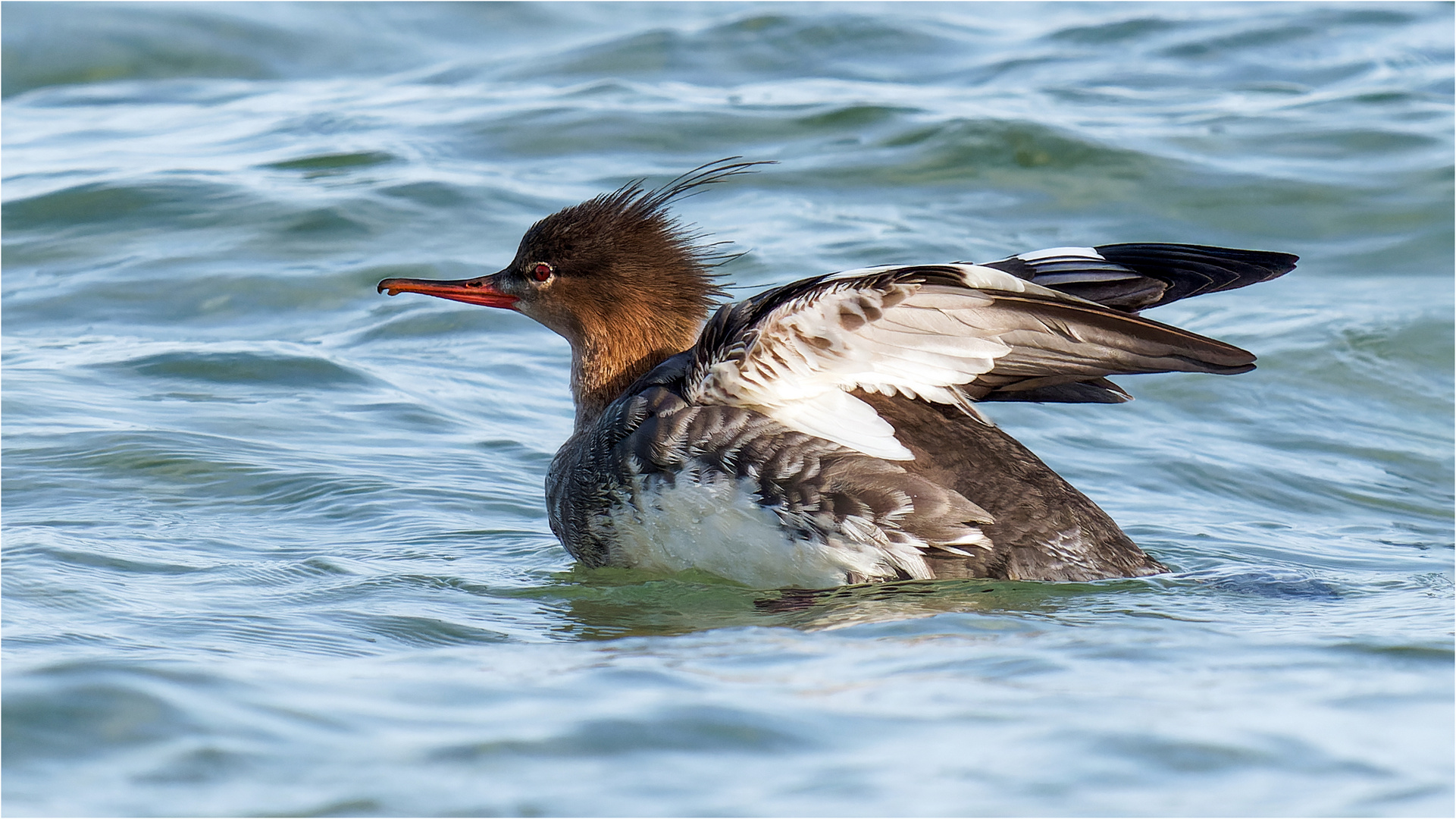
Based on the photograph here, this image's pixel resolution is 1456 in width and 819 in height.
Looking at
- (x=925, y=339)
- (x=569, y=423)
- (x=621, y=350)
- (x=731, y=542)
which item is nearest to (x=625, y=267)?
(x=621, y=350)

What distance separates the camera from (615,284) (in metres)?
6.03

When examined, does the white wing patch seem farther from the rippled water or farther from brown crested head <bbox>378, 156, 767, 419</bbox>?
brown crested head <bbox>378, 156, 767, 419</bbox>

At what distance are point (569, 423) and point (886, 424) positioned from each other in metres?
3.12

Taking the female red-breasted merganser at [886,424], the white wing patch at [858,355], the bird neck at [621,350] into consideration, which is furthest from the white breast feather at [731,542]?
the bird neck at [621,350]

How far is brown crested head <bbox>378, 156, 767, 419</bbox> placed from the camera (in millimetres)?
6023

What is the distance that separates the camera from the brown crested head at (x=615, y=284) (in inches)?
237

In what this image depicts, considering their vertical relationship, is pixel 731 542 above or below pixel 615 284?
below

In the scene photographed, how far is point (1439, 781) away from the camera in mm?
3234

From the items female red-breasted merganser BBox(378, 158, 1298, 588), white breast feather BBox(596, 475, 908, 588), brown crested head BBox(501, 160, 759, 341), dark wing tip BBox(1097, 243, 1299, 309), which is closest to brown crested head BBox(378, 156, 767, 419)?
brown crested head BBox(501, 160, 759, 341)

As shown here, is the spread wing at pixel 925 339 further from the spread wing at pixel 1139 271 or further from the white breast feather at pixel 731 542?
the spread wing at pixel 1139 271

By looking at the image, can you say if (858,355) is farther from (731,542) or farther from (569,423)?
(569,423)

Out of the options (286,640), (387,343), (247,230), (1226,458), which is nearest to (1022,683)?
(286,640)

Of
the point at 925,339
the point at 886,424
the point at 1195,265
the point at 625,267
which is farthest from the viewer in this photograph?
the point at 625,267

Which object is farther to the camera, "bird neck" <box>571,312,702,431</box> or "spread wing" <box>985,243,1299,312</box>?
"bird neck" <box>571,312,702,431</box>
